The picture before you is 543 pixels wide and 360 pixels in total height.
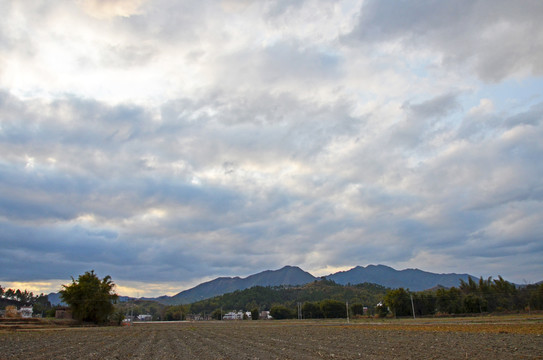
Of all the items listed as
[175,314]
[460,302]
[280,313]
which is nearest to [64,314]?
[280,313]

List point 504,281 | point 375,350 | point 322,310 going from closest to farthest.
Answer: point 375,350
point 504,281
point 322,310

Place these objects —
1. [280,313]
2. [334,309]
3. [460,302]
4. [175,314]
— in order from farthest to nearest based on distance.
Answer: [175,314]
[280,313]
[334,309]
[460,302]

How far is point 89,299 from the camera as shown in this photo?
258ft

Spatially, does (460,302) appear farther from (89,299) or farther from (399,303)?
(89,299)

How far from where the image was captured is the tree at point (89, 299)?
78.1 metres

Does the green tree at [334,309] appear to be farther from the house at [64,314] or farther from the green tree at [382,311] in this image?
the house at [64,314]

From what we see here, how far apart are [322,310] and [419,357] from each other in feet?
384

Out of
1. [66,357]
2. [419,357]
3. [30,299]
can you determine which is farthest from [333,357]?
[30,299]

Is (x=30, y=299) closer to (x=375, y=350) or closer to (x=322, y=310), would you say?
(x=322, y=310)

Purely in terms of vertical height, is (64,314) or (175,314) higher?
(64,314)

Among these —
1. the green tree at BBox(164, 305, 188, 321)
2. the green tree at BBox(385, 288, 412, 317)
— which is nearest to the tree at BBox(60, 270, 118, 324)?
the green tree at BBox(385, 288, 412, 317)

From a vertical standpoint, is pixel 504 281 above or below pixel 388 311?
above

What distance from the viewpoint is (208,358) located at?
19.6 m

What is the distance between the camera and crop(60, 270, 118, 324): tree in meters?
78.1
